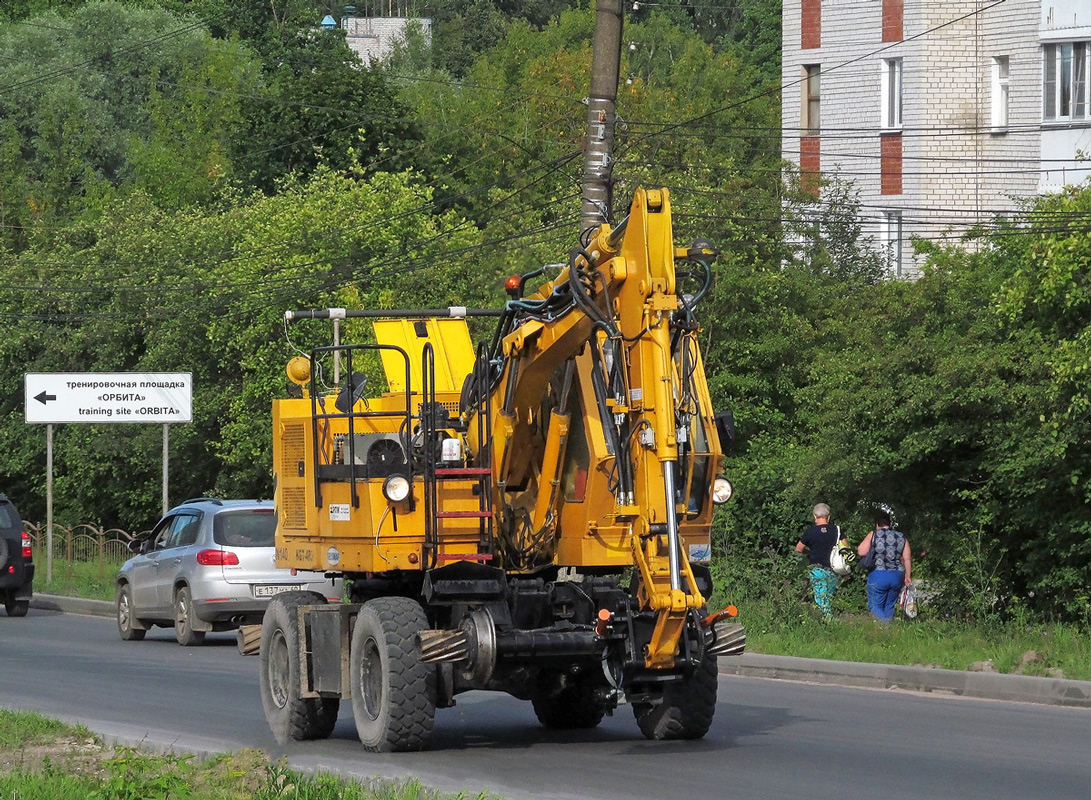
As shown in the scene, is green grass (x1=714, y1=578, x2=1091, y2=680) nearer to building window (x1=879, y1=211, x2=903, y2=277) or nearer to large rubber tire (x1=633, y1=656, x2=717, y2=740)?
large rubber tire (x1=633, y1=656, x2=717, y2=740)

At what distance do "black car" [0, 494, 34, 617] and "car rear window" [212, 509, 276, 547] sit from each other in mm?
6099

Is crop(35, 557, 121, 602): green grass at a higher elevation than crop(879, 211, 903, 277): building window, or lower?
lower

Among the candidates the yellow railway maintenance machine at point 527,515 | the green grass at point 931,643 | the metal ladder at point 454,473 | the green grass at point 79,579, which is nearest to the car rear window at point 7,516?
the green grass at point 79,579

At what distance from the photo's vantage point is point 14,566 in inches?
1090

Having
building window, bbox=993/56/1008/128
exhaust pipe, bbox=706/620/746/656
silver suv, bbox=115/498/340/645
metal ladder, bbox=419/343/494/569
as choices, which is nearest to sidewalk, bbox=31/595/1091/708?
exhaust pipe, bbox=706/620/746/656

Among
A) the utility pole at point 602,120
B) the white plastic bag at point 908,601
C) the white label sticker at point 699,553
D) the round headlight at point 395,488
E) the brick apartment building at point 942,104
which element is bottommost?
the white plastic bag at point 908,601

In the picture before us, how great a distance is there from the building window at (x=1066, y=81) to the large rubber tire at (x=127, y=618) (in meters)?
28.0

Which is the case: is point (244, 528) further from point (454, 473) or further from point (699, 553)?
point (699, 553)

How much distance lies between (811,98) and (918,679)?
3694 centimetres

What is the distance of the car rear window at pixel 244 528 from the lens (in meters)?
22.5

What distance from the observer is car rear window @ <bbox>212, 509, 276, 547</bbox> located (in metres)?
22.5

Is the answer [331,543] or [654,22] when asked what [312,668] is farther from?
[654,22]

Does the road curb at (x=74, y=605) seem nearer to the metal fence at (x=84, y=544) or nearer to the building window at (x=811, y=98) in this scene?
the metal fence at (x=84, y=544)

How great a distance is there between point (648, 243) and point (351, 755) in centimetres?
391
